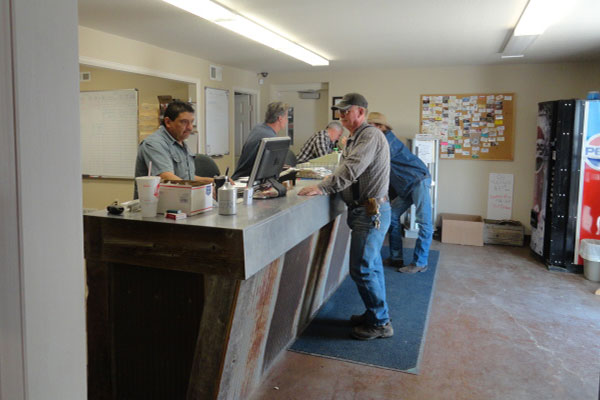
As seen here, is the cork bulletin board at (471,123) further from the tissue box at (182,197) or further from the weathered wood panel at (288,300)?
the tissue box at (182,197)

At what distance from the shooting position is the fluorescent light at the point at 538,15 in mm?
3510

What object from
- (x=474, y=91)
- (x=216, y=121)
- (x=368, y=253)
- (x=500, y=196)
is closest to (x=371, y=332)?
(x=368, y=253)

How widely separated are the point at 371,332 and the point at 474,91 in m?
4.81

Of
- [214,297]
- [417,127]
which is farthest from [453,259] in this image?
[214,297]

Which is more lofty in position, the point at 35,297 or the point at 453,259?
the point at 35,297

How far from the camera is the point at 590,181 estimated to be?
17.3 ft

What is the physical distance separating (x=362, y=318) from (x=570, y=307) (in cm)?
201

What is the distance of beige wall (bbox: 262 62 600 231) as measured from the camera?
6695mm

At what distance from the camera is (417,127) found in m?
7.32

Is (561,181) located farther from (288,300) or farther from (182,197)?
(182,197)

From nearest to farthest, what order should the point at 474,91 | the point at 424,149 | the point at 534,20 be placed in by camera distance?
the point at 534,20, the point at 424,149, the point at 474,91

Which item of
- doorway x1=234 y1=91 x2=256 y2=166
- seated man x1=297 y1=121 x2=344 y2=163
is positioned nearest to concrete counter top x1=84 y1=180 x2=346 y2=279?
seated man x1=297 y1=121 x2=344 y2=163

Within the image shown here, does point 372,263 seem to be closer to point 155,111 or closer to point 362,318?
point 362,318

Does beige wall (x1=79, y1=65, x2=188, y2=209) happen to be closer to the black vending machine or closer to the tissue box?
the tissue box
